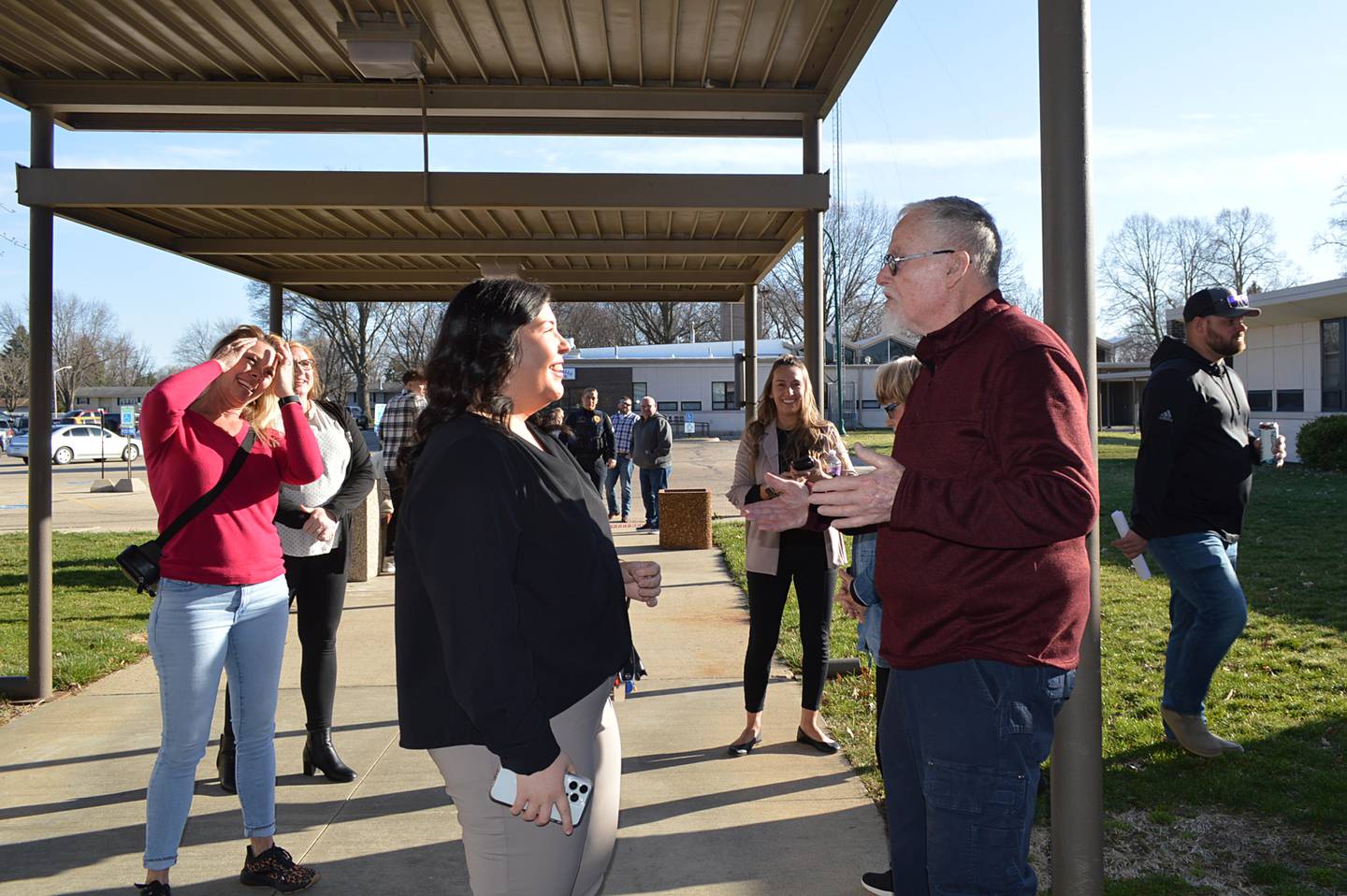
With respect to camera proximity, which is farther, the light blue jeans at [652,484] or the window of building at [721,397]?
the window of building at [721,397]

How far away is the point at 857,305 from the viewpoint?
6931 centimetres

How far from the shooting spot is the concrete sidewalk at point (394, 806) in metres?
3.93

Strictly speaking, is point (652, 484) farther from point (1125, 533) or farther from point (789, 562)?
point (1125, 533)

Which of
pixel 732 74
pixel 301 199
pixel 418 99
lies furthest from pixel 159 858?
pixel 732 74

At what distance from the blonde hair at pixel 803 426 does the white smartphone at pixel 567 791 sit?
303 centimetres

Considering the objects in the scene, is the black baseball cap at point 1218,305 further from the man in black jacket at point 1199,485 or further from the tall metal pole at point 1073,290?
the tall metal pole at point 1073,290

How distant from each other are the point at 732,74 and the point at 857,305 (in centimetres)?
6432

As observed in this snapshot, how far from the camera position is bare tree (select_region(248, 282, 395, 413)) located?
2093 inches

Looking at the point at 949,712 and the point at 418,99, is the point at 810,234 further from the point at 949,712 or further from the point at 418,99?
the point at 949,712

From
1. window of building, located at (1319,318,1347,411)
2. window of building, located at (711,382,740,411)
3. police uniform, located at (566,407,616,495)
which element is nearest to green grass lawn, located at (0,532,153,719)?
police uniform, located at (566,407,616,495)

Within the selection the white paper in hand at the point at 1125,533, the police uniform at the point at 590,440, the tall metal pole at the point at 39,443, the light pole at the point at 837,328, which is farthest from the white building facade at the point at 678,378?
the white paper in hand at the point at 1125,533

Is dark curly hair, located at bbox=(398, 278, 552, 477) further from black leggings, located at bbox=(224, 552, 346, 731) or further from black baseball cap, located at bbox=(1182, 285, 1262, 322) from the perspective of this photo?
black baseball cap, located at bbox=(1182, 285, 1262, 322)

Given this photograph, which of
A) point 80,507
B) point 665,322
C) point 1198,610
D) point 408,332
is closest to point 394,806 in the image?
point 1198,610

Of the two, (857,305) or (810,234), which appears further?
(857,305)
